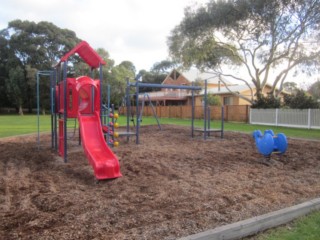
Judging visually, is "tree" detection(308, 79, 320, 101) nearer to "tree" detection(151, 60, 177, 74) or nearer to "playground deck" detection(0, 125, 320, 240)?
"playground deck" detection(0, 125, 320, 240)

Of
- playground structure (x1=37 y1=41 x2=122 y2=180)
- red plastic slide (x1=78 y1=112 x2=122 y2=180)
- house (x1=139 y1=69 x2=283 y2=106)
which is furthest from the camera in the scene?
house (x1=139 y1=69 x2=283 y2=106)

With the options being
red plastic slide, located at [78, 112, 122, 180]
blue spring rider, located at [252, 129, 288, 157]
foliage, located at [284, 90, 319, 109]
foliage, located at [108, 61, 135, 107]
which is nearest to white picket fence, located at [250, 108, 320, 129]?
foliage, located at [284, 90, 319, 109]

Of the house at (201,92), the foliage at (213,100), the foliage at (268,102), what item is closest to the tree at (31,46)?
the house at (201,92)

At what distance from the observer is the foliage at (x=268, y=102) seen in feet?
76.8

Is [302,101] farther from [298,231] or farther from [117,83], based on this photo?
[117,83]

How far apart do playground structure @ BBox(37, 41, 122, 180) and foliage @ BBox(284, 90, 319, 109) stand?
607 inches

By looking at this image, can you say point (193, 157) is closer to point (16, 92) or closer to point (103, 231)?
point (103, 231)

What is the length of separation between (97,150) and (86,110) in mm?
2311

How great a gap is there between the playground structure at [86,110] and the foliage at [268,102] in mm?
17227

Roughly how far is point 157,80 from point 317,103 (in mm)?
54781

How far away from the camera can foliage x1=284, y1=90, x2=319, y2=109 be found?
65.6 feet

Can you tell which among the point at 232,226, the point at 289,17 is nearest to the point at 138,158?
the point at 232,226

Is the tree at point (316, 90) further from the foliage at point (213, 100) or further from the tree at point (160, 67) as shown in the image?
the tree at point (160, 67)

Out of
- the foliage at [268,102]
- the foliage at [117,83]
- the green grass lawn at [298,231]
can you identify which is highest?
the foliage at [117,83]
